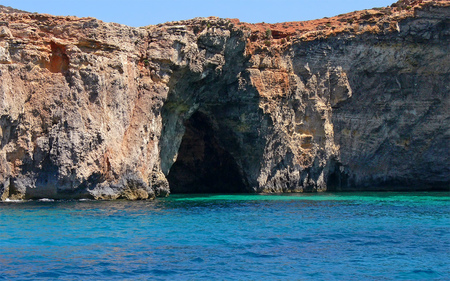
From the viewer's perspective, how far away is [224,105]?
45312mm

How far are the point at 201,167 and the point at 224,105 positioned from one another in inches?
294

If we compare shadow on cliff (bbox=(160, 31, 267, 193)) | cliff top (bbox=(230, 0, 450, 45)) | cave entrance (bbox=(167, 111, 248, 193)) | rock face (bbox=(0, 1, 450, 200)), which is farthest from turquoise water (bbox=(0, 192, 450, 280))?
cliff top (bbox=(230, 0, 450, 45))

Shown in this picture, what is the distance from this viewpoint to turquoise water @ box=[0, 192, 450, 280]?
15039 millimetres

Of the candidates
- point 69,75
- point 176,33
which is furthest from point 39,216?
point 176,33

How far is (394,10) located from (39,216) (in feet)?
120

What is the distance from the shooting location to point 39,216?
25.1m

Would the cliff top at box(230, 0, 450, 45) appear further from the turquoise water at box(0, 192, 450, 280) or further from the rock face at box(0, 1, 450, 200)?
the turquoise water at box(0, 192, 450, 280)

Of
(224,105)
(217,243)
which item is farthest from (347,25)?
(217,243)

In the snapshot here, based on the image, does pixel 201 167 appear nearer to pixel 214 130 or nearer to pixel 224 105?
pixel 214 130

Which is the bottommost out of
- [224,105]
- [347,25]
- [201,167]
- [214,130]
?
[201,167]

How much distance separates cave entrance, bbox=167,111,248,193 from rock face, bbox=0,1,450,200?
11 cm

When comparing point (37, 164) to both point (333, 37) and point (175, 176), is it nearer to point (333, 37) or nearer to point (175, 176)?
point (175, 176)

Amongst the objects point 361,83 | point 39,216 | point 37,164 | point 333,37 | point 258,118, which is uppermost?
point 333,37

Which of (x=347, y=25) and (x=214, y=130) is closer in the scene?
(x=214, y=130)
